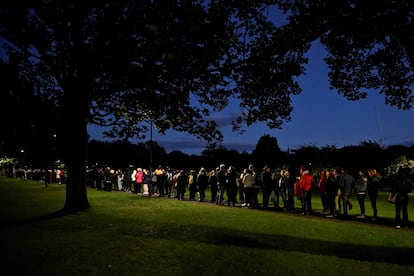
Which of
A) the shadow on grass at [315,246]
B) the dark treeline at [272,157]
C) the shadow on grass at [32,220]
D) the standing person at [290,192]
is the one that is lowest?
the shadow on grass at [315,246]

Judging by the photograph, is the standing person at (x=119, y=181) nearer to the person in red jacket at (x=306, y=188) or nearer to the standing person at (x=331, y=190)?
the person in red jacket at (x=306, y=188)

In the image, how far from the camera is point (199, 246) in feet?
33.0

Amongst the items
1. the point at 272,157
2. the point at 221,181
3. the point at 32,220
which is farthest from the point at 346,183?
the point at 272,157

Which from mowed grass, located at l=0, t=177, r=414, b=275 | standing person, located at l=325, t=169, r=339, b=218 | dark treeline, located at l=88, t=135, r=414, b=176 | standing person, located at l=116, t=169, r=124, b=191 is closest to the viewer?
mowed grass, located at l=0, t=177, r=414, b=275

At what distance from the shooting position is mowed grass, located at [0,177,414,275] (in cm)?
793

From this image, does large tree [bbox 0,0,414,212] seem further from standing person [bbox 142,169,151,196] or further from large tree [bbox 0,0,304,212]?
standing person [bbox 142,169,151,196]

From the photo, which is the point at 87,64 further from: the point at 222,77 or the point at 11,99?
the point at 11,99

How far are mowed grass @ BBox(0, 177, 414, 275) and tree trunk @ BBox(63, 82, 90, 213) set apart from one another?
1906 millimetres

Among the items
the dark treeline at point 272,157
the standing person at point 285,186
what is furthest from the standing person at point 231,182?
the dark treeline at point 272,157

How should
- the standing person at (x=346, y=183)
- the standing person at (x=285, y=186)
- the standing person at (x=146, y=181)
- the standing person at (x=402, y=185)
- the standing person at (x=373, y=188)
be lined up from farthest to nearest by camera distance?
the standing person at (x=146, y=181), the standing person at (x=285, y=186), the standing person at (x=346, y=183), the standing person at (x=373, y=188), the standing person at (x=402, y=185)

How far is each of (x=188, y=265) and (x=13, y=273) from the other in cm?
337

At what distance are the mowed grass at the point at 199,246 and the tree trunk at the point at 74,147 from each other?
1.91m

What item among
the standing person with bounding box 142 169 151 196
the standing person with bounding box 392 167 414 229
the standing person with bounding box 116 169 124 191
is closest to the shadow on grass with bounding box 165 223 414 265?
the standing person with bounding box 392 167 414 229

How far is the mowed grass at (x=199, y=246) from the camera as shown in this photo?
26.0 ft
